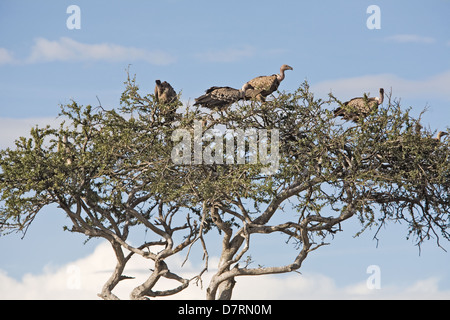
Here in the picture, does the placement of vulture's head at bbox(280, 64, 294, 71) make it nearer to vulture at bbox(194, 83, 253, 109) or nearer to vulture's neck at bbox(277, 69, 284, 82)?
vulture's neck at bbox(277, 69, 284, 82)

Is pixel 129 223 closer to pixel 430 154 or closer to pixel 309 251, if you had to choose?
pixel 309 251

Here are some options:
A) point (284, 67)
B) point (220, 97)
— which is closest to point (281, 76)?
point (284, 67)

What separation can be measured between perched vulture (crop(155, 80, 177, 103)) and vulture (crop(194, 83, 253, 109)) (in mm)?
908

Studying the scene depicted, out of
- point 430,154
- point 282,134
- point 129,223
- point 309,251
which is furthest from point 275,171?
point 129,223

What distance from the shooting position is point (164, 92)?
21281mm

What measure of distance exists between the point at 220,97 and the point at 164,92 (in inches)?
76.1

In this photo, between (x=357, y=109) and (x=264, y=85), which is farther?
(x=264, y=85)

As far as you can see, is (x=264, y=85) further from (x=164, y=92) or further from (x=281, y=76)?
(x=164, y=92)

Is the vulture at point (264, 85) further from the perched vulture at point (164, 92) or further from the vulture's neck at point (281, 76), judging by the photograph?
the perched vulture at point (164, 92)

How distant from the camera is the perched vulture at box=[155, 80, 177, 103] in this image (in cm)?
2112

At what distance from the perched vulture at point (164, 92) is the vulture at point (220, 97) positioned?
2.98 ft

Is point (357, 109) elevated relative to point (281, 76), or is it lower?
lower
